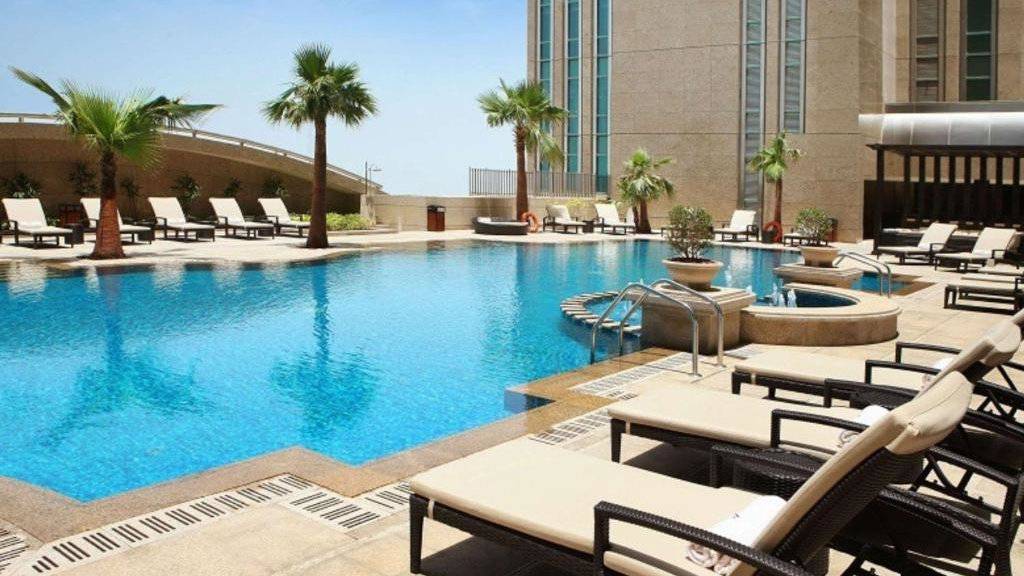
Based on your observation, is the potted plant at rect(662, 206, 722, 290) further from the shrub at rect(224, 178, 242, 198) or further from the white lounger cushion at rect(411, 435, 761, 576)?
the shrub at rect(224, 178, 242, 198)

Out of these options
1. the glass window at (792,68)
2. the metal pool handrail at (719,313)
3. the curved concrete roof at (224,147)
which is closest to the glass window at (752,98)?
the glass window at (792,68)

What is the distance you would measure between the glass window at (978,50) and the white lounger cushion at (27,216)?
32.7 m

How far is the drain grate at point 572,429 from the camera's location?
246 inches

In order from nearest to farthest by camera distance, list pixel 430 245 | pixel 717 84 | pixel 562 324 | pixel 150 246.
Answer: pixel 562 324
pixel 150 246
pixel 430 245
pixel 717 84

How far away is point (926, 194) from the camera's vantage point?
30.5m

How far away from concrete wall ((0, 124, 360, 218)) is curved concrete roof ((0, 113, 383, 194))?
0.04 metres

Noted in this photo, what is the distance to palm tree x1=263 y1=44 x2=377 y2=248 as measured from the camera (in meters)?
24.8

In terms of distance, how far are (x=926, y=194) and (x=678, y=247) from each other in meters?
23.0

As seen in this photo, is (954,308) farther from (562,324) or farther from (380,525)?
(380,525)

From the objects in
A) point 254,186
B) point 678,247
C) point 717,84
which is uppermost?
point 717,84

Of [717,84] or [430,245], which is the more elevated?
[717,84]

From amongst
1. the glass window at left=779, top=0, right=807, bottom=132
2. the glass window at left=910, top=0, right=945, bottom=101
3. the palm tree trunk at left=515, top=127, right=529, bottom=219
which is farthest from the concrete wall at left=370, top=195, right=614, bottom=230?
the glass window at left=910, top=0, right=945, bottom=101

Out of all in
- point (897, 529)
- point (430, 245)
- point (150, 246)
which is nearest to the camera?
point (897, 529)

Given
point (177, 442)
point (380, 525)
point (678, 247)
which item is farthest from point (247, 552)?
point (678, 247)
